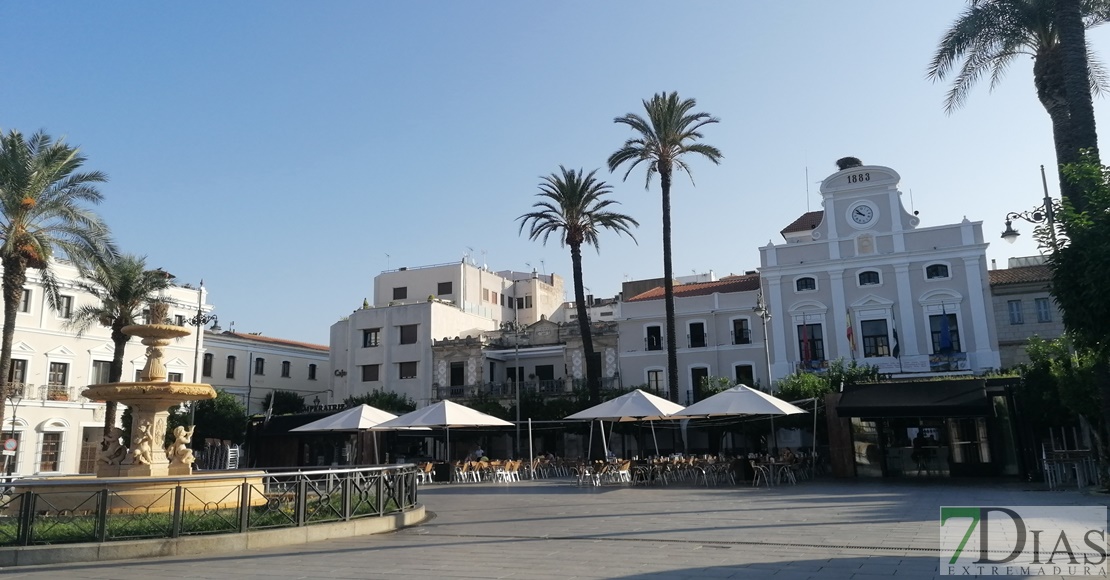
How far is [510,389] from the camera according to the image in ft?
158

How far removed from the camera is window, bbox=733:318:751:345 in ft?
141

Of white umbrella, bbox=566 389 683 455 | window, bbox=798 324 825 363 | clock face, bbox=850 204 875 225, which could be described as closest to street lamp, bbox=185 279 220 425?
white umbrella, bbox=566 389 683 455

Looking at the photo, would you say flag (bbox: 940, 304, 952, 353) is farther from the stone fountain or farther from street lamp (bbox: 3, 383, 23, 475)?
street lamp (bbox: 3, 383, 23, 475)

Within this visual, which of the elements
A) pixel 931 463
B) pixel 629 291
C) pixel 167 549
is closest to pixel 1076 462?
pixel 931 463

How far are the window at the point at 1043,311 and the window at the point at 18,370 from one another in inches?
2066

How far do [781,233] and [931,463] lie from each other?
26.8 meters

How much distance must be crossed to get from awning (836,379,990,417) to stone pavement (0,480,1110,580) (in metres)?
4.58

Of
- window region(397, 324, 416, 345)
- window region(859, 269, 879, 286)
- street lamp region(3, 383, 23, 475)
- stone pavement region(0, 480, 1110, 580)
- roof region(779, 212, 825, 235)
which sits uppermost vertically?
roof region(779, 212, 825, 235)

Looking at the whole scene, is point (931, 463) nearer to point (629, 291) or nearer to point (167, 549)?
point (167, 549)

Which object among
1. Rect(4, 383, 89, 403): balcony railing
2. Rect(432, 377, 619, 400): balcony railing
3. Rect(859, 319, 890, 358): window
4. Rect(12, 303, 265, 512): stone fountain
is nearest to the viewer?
Rect(12, 303, 265, 512): stone fountain

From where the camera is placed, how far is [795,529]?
40.0 ft

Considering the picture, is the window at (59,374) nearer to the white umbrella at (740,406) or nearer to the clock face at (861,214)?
the white umbrella at (740,406)

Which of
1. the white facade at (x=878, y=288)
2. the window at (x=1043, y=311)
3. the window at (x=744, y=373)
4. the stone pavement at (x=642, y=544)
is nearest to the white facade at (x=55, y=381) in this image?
the stone pavement at (x=642, y=544)

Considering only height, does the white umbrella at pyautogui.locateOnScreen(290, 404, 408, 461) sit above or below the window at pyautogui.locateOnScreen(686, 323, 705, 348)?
below
